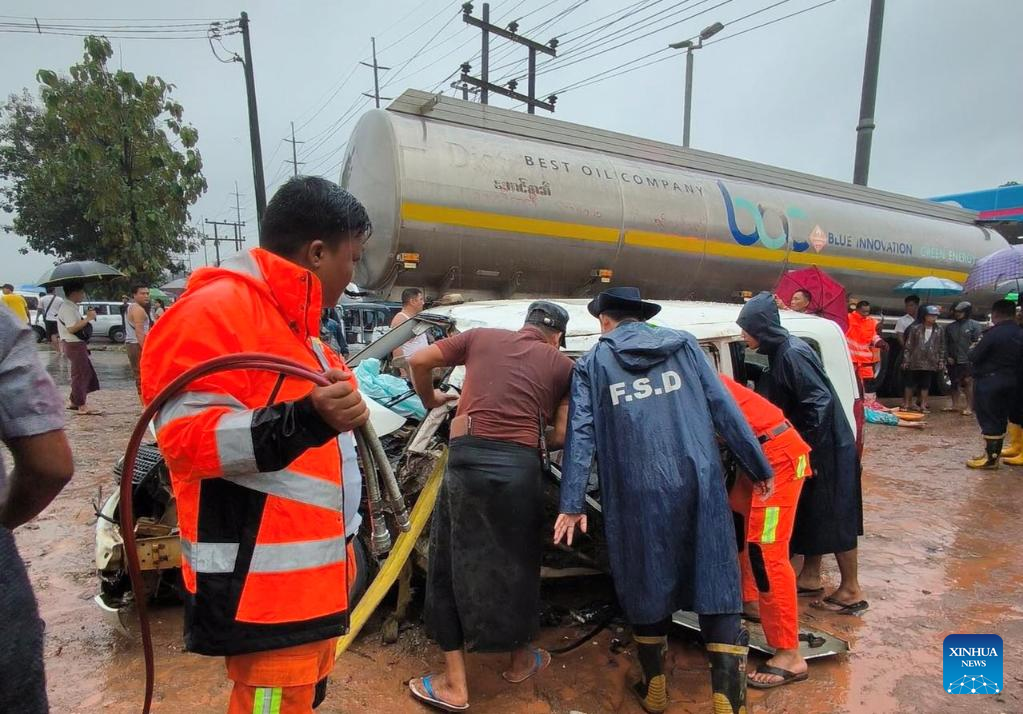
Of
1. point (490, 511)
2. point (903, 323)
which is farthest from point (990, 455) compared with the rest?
point (490, 511)

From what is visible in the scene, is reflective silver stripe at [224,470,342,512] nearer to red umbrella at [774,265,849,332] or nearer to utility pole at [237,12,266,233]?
red umbrella at [774,265,849,332]

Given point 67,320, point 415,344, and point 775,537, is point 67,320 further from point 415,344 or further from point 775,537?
point 775,537

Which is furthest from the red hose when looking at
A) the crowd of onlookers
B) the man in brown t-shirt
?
the crowd of onlookers

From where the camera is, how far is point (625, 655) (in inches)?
112

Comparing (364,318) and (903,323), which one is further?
(364,318)

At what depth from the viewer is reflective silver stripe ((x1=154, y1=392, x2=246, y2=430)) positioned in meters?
1.17

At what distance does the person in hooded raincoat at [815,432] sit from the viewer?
313 cm

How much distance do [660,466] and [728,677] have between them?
834 mm

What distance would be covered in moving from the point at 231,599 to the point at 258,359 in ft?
1.66

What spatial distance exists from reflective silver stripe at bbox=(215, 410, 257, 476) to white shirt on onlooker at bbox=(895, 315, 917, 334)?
1082cm

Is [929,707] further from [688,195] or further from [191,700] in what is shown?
[688,195]

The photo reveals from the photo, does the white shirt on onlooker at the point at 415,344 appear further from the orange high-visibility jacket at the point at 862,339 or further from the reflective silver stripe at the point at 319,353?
the orange high-visibility jacket at the point at 862,339

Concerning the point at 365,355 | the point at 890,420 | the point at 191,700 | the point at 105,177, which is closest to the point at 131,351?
the point at 105,177

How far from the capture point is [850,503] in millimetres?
3203
